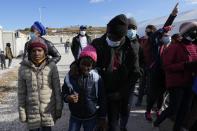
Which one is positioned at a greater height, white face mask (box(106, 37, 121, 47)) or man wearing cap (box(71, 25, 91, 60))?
white face mask (box(106, 37, 121, 47))

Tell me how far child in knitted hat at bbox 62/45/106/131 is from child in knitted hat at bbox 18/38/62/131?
197 millimetres

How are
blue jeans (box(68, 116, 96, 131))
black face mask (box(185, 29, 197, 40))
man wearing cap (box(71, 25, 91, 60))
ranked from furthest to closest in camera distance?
man wearing cap (box(71, 25, 91, 60)), black face mask (box(185, 29, 197, 40)), blue jeans (box(68, 116, 96, 131))

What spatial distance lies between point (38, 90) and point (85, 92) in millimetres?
552

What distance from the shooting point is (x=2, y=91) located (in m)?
11.7

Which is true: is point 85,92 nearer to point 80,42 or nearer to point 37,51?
point 37,51

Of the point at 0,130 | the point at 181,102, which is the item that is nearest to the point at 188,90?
the point at 181,102

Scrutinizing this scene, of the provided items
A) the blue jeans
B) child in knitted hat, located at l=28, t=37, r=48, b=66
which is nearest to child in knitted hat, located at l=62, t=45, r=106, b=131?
the blue jeans

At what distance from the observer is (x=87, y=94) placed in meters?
4.50

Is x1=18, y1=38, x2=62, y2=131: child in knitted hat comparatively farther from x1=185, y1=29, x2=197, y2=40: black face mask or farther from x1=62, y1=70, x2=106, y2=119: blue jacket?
x1=185, y1=29, x2=197, y2=40: black face mask

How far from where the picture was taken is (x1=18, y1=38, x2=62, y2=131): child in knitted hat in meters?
4.58

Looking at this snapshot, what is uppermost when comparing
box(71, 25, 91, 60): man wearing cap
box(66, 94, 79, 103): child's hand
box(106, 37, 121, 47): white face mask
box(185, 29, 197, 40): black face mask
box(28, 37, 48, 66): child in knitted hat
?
box(185, 29, 197, 40): black face mask

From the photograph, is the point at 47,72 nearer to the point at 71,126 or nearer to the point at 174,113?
the point at 71,126

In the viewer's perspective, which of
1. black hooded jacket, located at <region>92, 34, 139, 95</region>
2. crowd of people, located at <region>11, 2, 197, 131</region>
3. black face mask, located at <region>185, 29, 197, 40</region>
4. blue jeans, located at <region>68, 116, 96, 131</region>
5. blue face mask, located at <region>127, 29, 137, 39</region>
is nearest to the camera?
crowd of people, located at <region>11, 2, 197, 131</region>

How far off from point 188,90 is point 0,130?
3.52 meters
